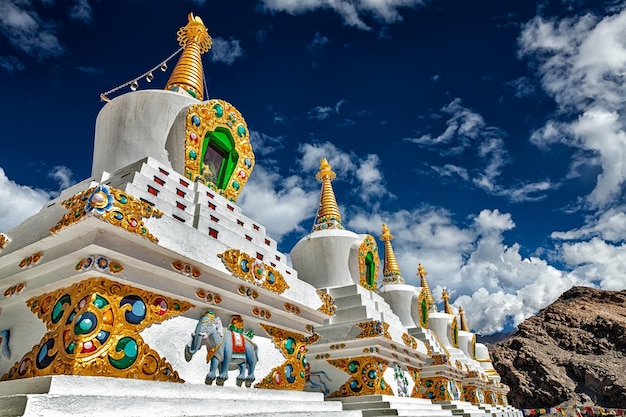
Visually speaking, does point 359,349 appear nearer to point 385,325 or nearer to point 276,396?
point 385,325

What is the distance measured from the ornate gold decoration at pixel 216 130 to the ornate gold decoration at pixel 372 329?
13.5ft

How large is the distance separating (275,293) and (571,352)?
49.0 meters

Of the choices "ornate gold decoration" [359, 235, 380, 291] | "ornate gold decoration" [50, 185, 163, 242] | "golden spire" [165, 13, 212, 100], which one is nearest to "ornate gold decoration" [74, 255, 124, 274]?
"ornate gold decoration" [50, 185, 163, 242]

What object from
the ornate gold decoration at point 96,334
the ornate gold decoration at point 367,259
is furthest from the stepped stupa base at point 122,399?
the ornate gold decoration at point 367,259

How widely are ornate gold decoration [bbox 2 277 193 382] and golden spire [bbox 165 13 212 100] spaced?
18.2 ft

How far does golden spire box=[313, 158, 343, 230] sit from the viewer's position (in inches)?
529

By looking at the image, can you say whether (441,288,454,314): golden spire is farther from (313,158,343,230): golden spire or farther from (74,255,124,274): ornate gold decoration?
(74,255,124,274): ornate gold decoration

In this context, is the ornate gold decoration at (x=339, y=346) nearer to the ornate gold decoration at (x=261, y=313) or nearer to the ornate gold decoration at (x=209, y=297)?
the ornate gold decoration at (x=261, y=313)

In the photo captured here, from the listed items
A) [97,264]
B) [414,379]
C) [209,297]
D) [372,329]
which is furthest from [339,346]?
[97,264]

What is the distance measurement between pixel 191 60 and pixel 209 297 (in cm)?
623

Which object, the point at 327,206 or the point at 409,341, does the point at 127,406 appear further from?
the point at 327,206

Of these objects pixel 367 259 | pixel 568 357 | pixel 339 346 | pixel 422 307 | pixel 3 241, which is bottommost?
pixel 339 346

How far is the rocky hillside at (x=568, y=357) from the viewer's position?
126 feet

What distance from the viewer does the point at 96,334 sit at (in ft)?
13.4
